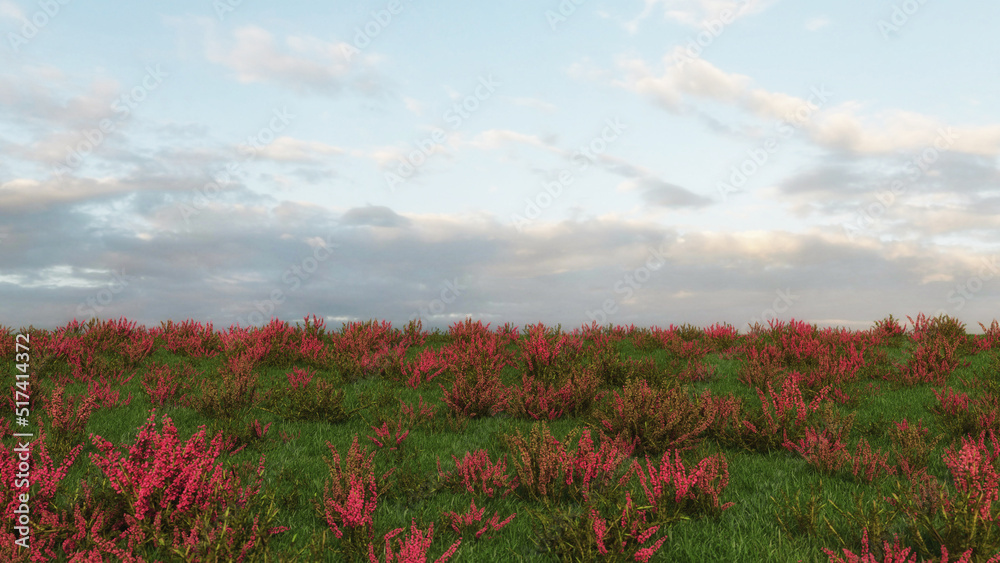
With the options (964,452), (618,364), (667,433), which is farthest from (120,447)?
(964,452)

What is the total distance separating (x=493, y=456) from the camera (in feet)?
15.8

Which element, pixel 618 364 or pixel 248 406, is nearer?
pixel 248 406

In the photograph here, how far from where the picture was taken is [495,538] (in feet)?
10.9

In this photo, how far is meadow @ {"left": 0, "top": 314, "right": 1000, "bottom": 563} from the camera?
308 centimetres

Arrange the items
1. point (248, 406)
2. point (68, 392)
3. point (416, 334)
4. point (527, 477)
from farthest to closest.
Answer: point (416, 334) < point (68, 392) < point (248, 406) < point (527, 477)

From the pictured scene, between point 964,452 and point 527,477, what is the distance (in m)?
2.80

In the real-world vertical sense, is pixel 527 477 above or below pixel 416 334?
below

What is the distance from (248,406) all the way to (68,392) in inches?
100

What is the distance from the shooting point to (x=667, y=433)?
16.4 ft

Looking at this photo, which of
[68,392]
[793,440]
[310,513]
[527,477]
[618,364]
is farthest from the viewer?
[618,364]

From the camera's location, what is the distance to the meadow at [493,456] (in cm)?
308

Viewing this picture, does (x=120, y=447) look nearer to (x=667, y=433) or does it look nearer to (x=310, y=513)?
(x=310, y=513)

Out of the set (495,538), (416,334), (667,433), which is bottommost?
(495,538)

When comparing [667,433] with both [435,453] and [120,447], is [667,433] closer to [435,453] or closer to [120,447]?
[435,453]
